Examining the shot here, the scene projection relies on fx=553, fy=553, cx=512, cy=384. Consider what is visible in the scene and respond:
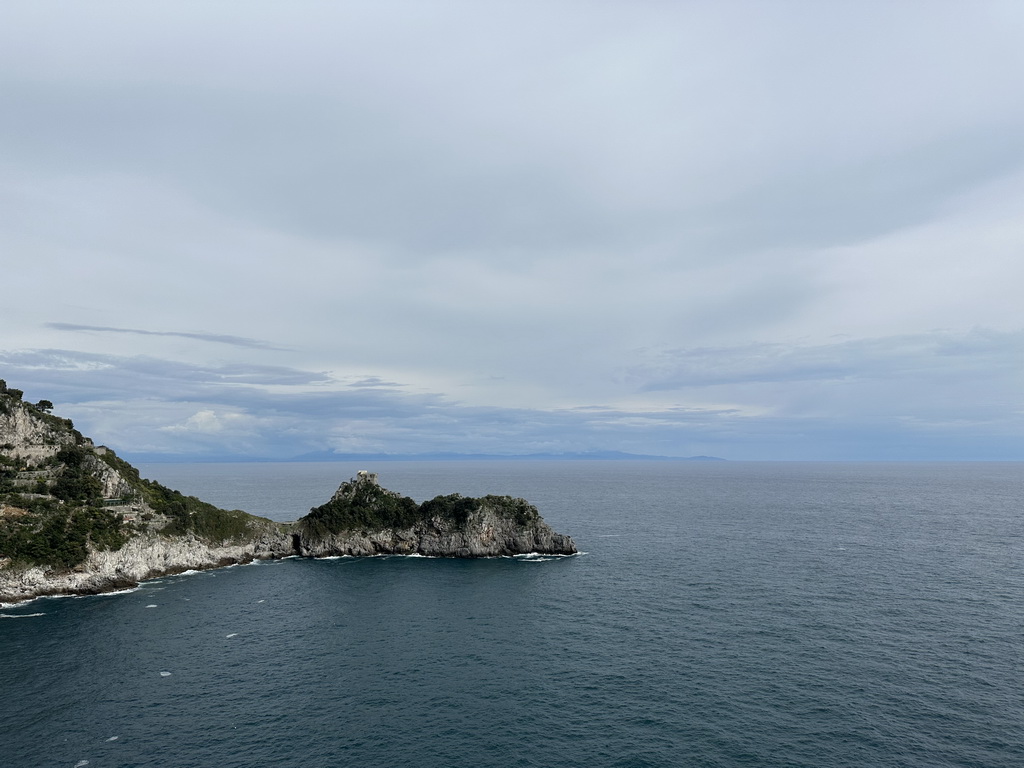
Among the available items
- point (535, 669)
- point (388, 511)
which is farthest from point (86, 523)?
point (535, 669)

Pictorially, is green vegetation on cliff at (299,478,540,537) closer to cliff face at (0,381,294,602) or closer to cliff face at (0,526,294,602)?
cliff face at (0,526,294,602)

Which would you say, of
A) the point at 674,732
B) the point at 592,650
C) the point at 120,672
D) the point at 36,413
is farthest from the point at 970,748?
the point at 36,413

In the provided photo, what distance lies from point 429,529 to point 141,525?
68.2 m

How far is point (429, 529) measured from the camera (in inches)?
6014

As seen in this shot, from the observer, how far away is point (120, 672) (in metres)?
73.4

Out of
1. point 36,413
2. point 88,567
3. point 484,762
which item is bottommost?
point 484,762

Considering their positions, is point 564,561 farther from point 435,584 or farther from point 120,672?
point 120,672

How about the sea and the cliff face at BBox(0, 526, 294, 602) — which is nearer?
the sea

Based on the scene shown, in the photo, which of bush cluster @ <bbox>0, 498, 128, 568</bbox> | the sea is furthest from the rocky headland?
the sea

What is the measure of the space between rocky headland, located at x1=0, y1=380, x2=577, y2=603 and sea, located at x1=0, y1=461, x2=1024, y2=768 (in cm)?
1074

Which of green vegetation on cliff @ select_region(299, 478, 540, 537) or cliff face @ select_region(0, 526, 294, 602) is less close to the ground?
green vegetation on cliff @ select_region(299, 478, 540, 537)

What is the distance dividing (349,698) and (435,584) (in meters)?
53.6

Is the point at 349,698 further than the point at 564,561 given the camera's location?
No

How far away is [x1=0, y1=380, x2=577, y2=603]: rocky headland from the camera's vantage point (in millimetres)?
112500
